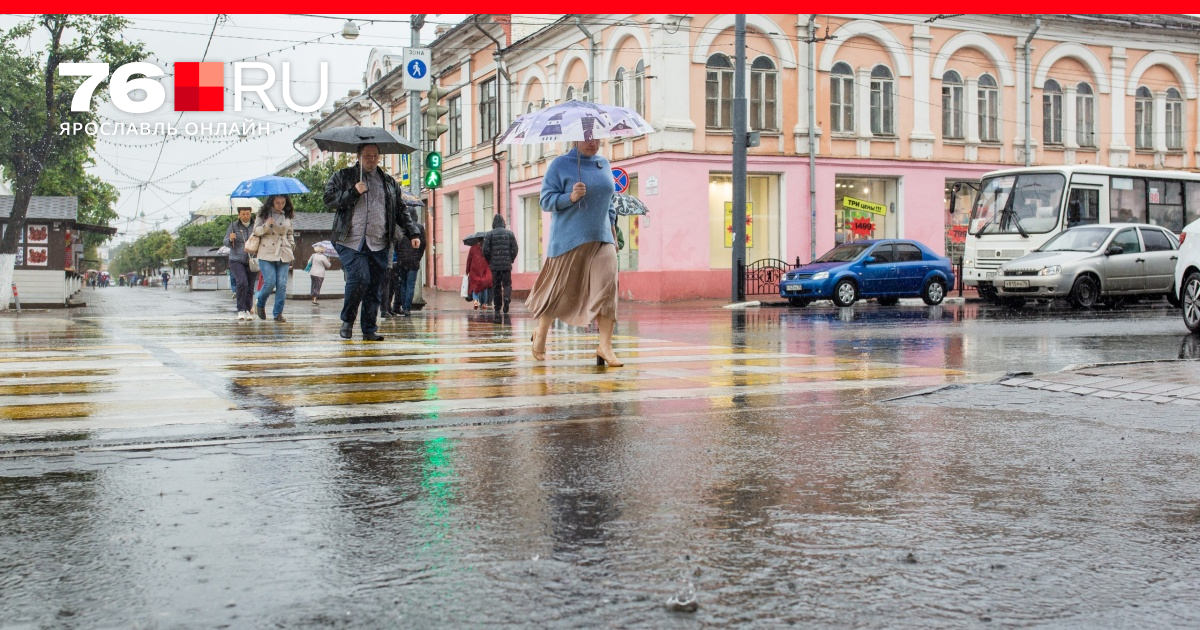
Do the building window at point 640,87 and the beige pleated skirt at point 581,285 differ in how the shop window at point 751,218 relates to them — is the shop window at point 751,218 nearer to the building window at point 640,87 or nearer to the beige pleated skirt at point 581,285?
the building window at point 640,87

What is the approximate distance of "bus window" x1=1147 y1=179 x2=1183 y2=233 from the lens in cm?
2769

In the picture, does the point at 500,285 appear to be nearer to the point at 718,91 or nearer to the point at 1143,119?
the point at 718,91

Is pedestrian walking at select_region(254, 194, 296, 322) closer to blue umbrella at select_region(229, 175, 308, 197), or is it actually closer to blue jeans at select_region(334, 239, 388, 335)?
blue umbrella at select_region(229, 175, 308, 197)

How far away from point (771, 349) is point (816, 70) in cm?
2163

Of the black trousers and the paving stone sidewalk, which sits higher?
the black trousers

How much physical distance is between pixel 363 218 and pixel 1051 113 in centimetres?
2904

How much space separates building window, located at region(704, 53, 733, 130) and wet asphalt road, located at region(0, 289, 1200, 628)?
22.7 m

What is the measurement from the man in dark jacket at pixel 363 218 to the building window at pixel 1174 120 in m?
32.3

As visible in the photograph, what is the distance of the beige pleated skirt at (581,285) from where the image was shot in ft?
28.0

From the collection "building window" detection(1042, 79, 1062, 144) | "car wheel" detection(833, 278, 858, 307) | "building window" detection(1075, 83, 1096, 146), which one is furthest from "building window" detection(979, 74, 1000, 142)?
"car wheel" detection(833, 278, 858, 307)

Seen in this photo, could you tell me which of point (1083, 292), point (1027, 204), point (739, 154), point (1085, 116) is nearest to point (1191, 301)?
point (1083, 292)

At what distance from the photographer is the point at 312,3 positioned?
27.8m

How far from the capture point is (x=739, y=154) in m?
24.4

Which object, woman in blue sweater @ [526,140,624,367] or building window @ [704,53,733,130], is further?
building window @ [704,53,733,130]
